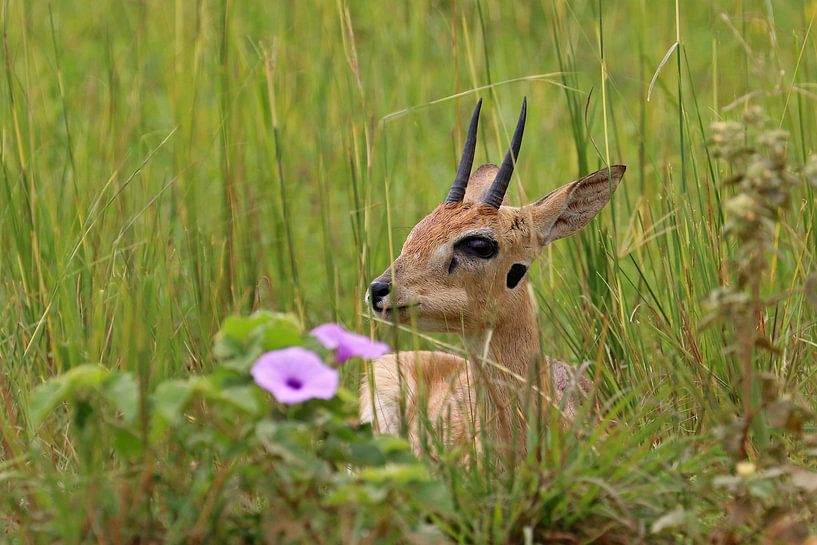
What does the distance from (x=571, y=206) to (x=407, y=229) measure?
0.95 meters

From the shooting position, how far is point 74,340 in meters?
3.77

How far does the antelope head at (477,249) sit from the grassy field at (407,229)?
152mm

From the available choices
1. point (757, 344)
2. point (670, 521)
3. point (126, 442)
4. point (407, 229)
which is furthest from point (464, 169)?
point (126, 442)

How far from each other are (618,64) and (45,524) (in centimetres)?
636

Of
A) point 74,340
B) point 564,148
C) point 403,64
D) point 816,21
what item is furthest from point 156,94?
point 74,340

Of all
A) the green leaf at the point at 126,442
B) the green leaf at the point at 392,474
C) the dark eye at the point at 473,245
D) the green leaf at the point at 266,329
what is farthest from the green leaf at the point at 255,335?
the dark eye at the point at 473,245

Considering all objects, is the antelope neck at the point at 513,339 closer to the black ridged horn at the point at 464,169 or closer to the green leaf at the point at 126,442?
the black ridged horn at the point at 464,169

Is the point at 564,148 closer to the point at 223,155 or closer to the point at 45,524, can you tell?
the point at 223,155

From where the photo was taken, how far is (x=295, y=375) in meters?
2.59

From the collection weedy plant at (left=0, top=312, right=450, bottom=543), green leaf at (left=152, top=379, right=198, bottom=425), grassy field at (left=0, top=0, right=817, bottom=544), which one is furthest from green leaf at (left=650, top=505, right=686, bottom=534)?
green leaf at (left=152, top=379, right=198, bottom=425)

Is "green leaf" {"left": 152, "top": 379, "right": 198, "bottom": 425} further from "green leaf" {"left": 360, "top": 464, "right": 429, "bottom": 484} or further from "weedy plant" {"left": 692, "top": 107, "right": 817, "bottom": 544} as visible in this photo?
"weedy plant" {"left": 692, "top": 107, "right": 817, "bottom": 544}

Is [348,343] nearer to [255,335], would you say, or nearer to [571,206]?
[255,335]

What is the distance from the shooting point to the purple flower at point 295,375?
2521 millimetres

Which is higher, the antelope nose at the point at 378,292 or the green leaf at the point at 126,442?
the antelope nose at the point at 378,292
